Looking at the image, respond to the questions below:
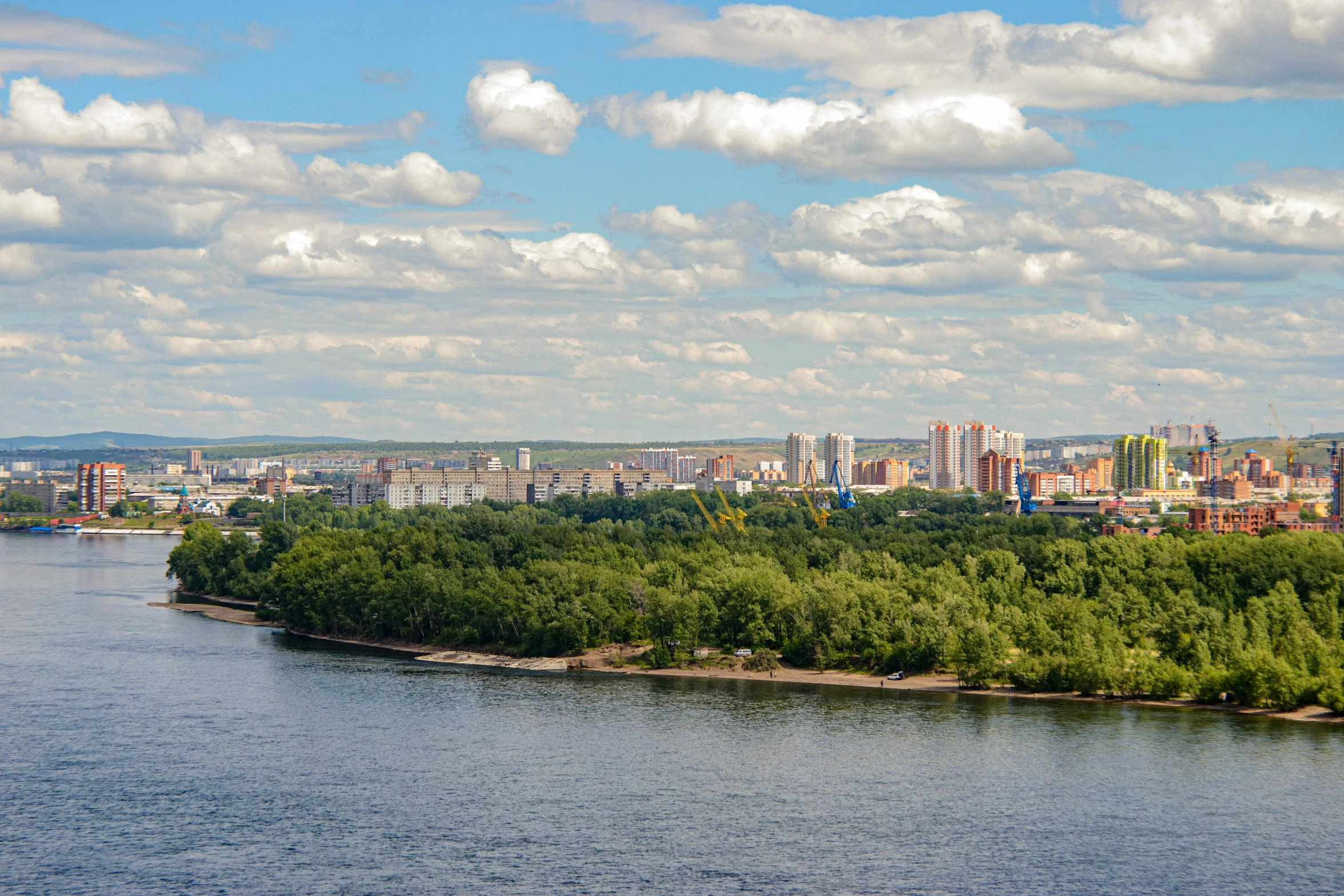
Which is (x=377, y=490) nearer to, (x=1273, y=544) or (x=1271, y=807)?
(x=1273, y=544)

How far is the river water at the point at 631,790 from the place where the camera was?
29.5 m

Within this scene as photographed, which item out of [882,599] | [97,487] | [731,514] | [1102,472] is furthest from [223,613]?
[1102,472]

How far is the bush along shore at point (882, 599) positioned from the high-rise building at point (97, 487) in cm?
11319

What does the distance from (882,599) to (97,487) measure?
15615 cm

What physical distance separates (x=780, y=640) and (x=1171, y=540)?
21.3 m

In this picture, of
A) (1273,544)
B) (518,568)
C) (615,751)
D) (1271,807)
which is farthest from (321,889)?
(1273,544)

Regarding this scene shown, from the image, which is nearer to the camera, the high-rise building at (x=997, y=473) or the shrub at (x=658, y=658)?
the shrub at (x=658, y=658)

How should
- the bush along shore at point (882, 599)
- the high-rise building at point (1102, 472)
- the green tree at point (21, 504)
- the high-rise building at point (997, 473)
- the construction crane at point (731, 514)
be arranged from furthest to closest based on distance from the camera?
1. the green tree at point (21, 504)
2. the high-rise building at point (1102, 472)
3. the high-rise building at point (997, 473)
4. the construction crane at point (731, 514)
5. the bush along shore at point (882, 599)

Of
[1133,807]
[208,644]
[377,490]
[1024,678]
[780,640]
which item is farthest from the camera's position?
[377,490]

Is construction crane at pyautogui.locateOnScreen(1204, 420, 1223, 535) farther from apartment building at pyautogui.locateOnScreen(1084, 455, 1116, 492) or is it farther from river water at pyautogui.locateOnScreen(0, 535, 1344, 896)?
river water at pyautogui.locateOnScreen(0, 535, 1344, 896)

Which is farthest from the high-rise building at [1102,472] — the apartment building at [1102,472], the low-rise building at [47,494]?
the low-rise building at [47,494]

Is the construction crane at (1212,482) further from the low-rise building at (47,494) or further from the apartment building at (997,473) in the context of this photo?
the low-rise building at (47,494)

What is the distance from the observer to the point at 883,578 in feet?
205

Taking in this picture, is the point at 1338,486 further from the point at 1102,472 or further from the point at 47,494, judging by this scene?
the point at 47,494
